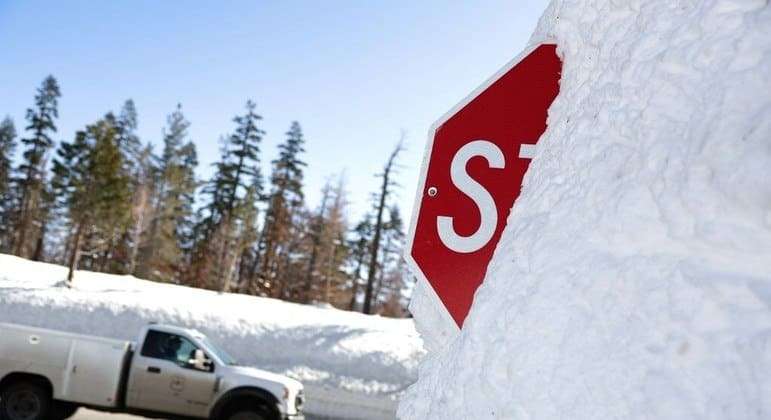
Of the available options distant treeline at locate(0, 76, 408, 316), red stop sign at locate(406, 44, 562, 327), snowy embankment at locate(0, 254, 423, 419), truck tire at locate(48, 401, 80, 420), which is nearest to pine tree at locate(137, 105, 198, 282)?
distant treeline at locate(0, 76, 408, 316)

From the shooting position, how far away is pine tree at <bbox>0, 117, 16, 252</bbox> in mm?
45500

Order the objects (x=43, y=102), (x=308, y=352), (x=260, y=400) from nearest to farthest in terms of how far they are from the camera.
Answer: (x=260, y=400) < (x=308, y=352) < (x=43, y=102)

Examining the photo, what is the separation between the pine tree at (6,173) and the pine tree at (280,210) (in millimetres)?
22730

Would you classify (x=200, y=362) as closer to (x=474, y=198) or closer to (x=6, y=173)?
(x=474, y=198)

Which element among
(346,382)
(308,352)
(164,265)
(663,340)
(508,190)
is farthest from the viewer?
(164,265)

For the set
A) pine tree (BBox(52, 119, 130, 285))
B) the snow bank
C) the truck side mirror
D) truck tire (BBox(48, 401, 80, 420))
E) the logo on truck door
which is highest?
A: pine tree (BBox(52, 119, 130, 285))

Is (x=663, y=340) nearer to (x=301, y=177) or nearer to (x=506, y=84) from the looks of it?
(x=506, y=84)

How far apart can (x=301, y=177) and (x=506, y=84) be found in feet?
128

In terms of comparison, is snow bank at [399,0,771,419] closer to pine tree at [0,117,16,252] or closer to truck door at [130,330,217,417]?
truck door at [130,330,217,417]

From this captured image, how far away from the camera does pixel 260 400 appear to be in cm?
850

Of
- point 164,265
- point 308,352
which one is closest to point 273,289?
point 164,265

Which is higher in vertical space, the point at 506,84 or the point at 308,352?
the point at 506,84

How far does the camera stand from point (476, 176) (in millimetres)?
1839

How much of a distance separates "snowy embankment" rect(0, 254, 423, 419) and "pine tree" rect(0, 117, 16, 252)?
3007 cm
